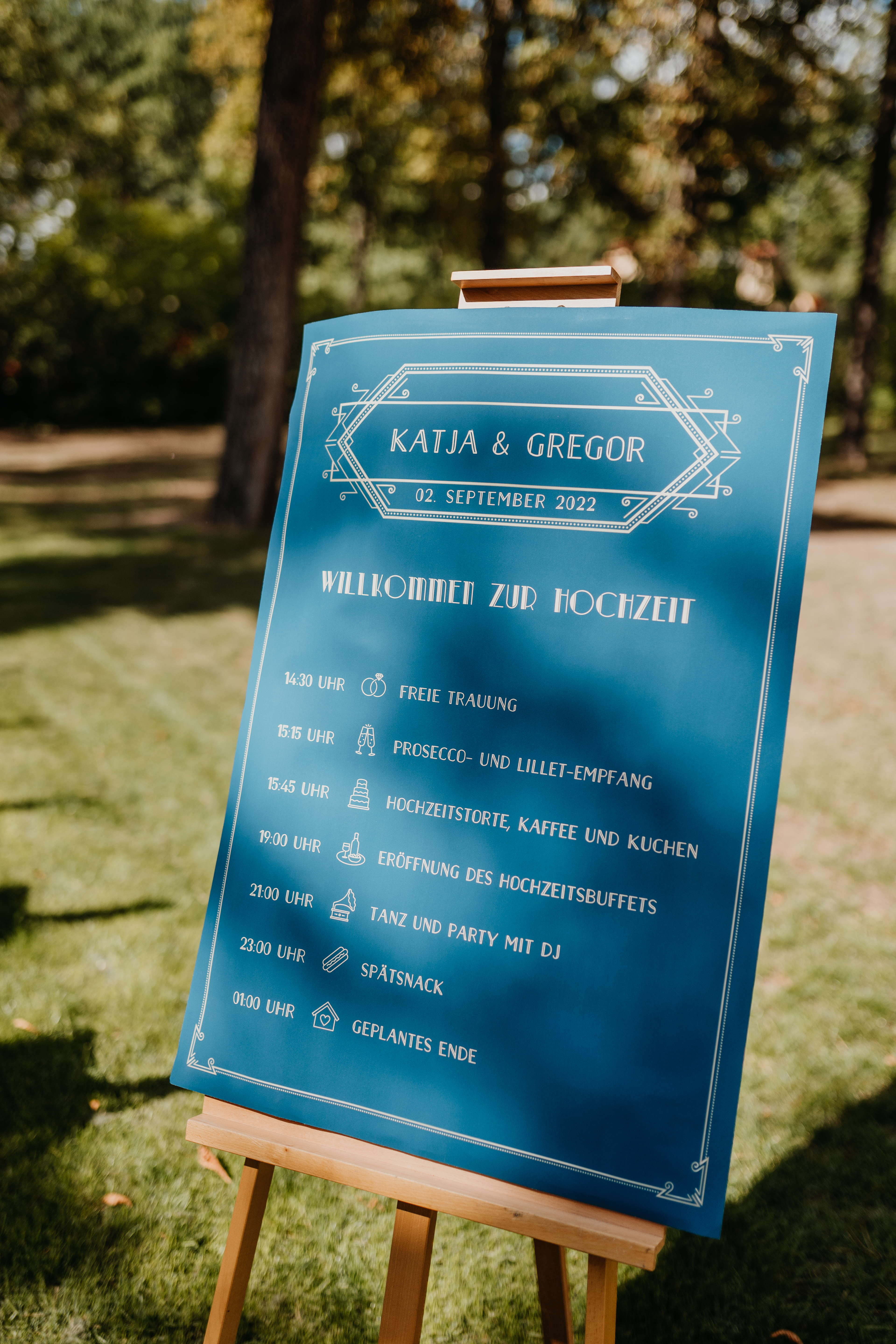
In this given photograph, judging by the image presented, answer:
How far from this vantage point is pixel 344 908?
1.86m

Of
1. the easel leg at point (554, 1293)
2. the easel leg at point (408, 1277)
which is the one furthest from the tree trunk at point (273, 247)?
the easel leg at point (408, 1277)

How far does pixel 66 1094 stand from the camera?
3.05m

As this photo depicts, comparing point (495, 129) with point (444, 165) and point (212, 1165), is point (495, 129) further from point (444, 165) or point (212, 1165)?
point (212, 1165)

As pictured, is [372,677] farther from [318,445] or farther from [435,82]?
[435,82]

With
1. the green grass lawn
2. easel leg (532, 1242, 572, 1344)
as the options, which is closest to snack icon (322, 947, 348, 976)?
easel leg (532, 1242, 572, 1344)

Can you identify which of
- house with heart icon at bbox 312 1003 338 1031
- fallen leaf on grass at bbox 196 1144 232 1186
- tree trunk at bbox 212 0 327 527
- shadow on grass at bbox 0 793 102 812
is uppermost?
tree trunk at bbox 212 0 327 527

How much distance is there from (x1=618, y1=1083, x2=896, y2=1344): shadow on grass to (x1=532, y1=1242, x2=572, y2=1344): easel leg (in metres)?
0.37

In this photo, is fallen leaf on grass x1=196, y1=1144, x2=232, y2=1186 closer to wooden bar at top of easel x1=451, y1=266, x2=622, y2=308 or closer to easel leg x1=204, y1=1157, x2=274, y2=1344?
easel leg x1=204, y1=1157, x2=274, y2=1344

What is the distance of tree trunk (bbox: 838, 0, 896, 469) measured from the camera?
14.4m

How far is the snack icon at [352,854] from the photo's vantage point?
1865 millimetres

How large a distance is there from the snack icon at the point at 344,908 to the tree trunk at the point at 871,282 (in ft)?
55.0

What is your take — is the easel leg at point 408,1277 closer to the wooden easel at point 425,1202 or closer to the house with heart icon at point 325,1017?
the wooden easel at point 425,1202

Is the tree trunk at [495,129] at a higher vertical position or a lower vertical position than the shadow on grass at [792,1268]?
higher

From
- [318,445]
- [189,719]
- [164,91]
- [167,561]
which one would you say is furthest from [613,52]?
Answer: [164,91]
